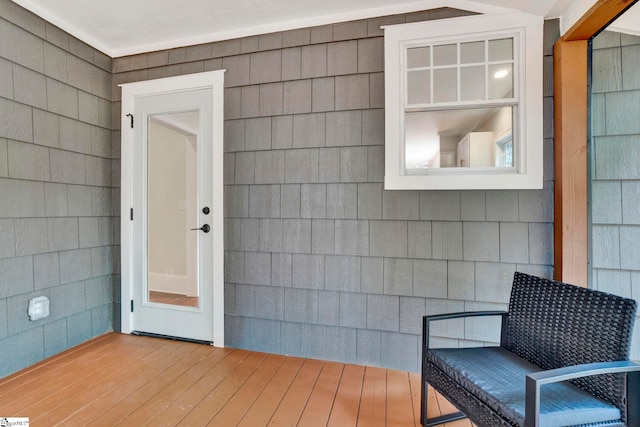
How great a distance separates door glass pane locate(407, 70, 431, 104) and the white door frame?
4.73 ft

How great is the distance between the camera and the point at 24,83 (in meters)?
2.19

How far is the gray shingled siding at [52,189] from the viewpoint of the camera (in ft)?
6.92

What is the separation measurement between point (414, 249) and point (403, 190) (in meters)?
0.42

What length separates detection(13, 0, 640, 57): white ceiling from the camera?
215cm

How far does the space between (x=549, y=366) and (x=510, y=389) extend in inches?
13.3

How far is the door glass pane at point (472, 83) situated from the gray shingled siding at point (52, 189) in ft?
9.61

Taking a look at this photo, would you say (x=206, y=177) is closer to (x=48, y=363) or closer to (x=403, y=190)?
(x=403, y=190)

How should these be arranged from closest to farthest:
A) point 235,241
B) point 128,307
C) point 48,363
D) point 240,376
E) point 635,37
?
point 635,37 < point 240,376 < point 48,363 < point 235,241 < point 128,307

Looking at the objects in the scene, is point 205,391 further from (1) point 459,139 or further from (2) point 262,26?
(2) point 262,26

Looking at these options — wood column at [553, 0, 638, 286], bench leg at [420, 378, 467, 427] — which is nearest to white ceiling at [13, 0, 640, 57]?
wood column at [553, 0, 638, 286]

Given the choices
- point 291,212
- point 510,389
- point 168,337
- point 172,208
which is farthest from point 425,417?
point 172,208

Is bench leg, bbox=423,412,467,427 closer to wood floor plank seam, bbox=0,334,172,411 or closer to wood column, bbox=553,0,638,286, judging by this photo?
wood column, bbox=553,0,638,286

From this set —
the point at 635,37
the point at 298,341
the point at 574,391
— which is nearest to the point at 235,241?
the point at 298,341

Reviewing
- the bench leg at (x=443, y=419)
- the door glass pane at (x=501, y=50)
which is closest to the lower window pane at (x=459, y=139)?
the door glass pane at (x=501, y=50)
